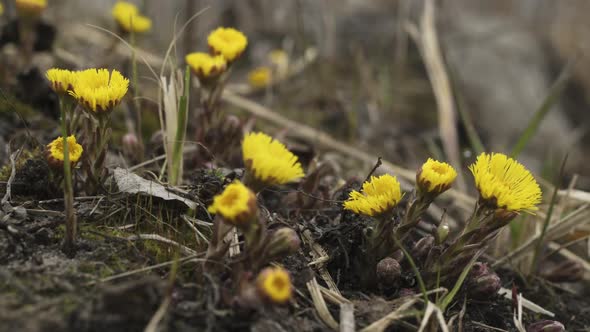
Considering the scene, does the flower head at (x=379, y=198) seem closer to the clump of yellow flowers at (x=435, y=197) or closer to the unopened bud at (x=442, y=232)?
the clump of yellow flowers at (x=435, y=197)

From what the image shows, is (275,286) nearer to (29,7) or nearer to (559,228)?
(559,228)

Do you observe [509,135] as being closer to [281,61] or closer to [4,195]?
[281,61]

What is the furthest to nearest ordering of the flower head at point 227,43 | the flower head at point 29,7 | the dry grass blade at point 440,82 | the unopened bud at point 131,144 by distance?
the dry grass blade at point 440,82 → the flower head at point 29,7 → the unopened bud at point 131,144 → the flower head at point 227,43

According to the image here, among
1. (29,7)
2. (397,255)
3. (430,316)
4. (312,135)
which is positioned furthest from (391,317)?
(29,7)

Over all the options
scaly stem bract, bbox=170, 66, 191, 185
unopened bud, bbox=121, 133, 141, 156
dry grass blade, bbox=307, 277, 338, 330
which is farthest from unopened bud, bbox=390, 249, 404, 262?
unopened bud, bbox=121, 133, 141, 156

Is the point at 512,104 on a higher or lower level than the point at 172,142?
lower

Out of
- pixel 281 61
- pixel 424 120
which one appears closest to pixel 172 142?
pixel 281 61

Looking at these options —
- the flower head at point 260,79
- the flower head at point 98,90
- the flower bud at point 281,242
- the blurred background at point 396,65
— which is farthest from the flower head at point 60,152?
the flower head at point 260,79
